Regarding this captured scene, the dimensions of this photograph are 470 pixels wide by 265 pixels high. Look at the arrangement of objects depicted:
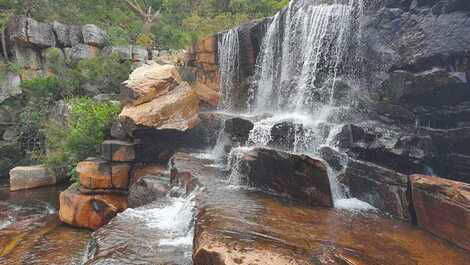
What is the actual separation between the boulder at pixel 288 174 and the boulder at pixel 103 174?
153 inches

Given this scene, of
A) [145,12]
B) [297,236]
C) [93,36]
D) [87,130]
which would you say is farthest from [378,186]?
[145,12]

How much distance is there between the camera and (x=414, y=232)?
544cm

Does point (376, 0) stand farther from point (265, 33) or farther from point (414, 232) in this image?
point (414, 232)

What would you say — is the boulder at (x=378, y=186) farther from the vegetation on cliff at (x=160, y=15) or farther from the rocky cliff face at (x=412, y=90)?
the vegetation on cliff at (x=160, y=15)

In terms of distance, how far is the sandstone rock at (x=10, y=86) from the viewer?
17.1 m

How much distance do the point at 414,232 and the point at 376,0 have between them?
6764mm

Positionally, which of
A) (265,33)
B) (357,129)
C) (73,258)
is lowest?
(73,258)

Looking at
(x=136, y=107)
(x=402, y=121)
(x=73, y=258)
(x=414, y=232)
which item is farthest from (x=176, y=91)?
(x=414, y=232)

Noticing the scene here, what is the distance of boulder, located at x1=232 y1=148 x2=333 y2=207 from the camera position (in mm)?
6449

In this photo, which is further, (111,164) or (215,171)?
(111,164)

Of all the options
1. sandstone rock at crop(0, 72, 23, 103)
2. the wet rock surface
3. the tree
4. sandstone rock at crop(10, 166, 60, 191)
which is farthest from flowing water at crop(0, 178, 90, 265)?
the tree

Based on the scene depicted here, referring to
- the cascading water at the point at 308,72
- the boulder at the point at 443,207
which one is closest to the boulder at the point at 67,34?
the cascading water at the point at 308,72

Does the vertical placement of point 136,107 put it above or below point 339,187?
above

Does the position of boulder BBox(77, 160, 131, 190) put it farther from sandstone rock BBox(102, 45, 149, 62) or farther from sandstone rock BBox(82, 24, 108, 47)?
sandstone rock BBox(82, 24, 108, 47)
